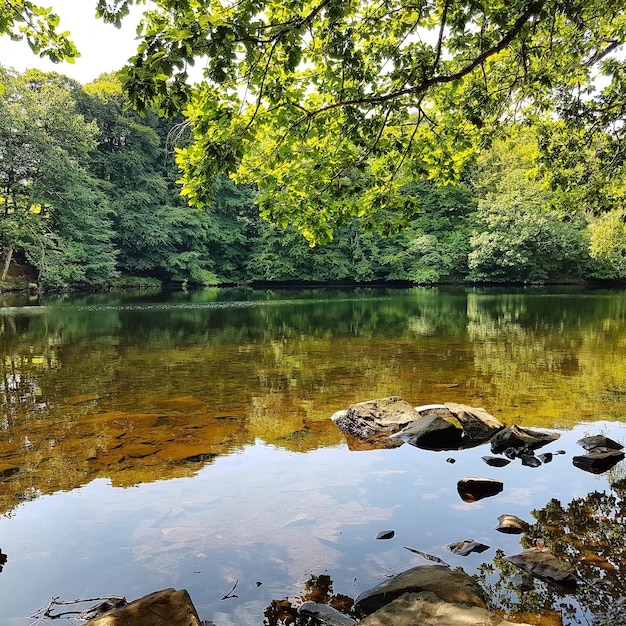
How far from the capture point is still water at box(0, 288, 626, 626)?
3443mm

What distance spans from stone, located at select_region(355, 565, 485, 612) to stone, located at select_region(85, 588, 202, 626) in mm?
1079

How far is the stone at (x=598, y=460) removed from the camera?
5285mm

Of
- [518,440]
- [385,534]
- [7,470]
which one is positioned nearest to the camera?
[385,534]

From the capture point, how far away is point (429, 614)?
2789mm

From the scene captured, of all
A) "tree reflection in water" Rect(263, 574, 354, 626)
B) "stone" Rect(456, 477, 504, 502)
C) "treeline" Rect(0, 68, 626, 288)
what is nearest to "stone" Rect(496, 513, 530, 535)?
"stone" Rect(456, 477, 504, 502)

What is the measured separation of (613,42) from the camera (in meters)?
9.45

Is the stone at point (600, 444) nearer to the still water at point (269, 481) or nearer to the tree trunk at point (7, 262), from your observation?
the still water at point (269, 481)

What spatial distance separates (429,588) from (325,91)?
19.5ft

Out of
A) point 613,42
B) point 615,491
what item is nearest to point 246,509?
point 615,491

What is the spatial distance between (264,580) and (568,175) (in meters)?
10.5

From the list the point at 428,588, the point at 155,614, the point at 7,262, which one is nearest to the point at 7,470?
the point at 155,614

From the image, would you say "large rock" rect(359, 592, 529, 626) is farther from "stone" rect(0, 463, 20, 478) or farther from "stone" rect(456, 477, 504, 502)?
"stone" rect(0, 463, 20, 478)

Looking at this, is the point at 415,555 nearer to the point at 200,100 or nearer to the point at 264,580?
the point at 264,580

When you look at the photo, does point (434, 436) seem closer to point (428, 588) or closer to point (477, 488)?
point (477, 488)
